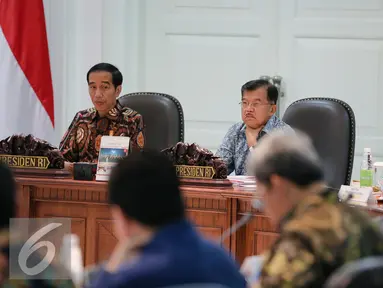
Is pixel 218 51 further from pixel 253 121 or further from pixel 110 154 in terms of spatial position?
pixel 110 154

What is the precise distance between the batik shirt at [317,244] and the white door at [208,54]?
4.10 metres

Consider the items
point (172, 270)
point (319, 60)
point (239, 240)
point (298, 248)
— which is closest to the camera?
point (172, 270)

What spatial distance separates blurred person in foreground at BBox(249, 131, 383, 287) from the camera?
72.1 inches

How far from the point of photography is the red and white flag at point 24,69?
5.47 meters

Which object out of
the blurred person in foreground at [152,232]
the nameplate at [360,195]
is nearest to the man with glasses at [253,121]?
the nameplate at [360,195]

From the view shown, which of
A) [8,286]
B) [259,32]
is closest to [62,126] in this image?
[259,32]

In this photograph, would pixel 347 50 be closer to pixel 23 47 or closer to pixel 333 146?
pixel 333 146

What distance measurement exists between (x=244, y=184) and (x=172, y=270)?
2200 millimetres

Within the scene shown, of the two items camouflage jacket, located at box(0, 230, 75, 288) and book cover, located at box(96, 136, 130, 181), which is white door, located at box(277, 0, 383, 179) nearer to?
book cover, located at box(96, 136, 130, 181)

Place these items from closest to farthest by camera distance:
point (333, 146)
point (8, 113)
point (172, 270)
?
point (172, 270), point (333, 146), point (8, 113)

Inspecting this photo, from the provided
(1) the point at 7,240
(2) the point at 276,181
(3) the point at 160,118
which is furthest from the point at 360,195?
(1) the point at 7,240

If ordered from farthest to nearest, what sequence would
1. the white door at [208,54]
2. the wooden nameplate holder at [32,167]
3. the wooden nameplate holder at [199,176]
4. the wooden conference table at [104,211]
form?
1. the white door at [208,54]
2. the wooden nameplate holder at [32,167]
3. the wooden nameplate holder at [199,176]
4. the wooden conference table at [104,211]

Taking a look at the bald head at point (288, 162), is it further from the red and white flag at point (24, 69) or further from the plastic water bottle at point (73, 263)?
the red and white flag at point (24, 69)

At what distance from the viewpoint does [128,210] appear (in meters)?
1.78
